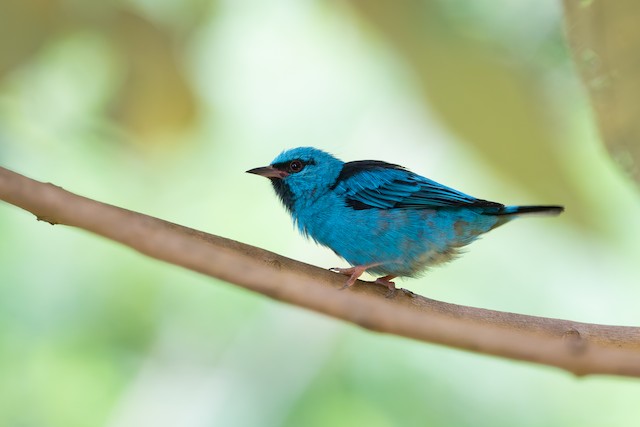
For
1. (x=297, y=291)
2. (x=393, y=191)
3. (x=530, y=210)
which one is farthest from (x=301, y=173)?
(x=297, y=291)

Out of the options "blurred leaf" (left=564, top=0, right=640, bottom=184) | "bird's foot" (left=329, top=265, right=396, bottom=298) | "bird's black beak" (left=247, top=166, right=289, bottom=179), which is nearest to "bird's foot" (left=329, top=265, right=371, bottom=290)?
"bird's foot" (left=329, top=265, right=396, bottom=298)

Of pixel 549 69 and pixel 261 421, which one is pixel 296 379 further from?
pixel 549 69

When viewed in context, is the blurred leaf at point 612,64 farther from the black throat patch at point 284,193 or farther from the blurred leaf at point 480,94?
the black throat patch at point 284,193

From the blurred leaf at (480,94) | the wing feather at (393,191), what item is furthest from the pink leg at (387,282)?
the blurred leaf at (480,94)

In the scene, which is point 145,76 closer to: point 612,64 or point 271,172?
point 271,172

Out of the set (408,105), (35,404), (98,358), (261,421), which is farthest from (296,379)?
(408,105)

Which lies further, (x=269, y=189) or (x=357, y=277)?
(x=269, y=189)

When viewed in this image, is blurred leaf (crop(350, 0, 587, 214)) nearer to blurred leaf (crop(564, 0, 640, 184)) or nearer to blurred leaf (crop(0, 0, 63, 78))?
blurred leaf (crop(564, 0, 640, 184))

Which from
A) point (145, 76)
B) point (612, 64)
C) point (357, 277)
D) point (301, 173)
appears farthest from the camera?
point (145, 76)
